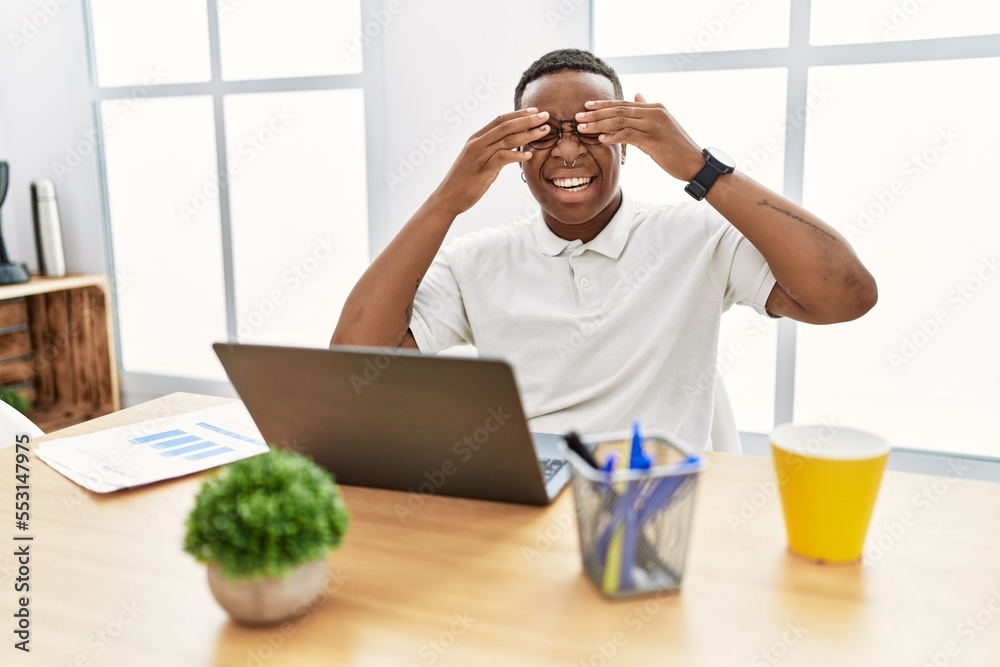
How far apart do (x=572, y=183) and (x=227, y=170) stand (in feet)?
6.58

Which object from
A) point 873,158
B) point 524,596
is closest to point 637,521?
point 524,596

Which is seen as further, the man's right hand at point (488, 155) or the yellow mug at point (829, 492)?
the man's right hand at point (488, 155)

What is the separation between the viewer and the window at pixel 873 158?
2.19 metres

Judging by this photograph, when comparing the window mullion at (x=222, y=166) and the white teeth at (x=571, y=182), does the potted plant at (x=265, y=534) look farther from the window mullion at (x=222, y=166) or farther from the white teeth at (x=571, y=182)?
the window mullion at (x=222, y=166)

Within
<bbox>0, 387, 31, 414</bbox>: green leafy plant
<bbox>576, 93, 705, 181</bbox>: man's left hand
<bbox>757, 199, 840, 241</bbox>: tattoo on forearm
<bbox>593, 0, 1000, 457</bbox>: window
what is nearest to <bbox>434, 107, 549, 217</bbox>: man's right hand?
<bbox>576, 93, 705, 181</bbox>: man's left hand

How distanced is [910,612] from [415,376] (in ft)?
1.66

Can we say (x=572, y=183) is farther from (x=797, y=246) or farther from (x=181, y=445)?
(x=181, y=445)

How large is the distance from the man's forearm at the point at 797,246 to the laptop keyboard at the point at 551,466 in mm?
590

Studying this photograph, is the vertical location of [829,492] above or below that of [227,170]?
below

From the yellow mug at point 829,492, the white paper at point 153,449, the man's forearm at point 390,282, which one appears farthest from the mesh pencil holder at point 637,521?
the man's forearm at point 390,282

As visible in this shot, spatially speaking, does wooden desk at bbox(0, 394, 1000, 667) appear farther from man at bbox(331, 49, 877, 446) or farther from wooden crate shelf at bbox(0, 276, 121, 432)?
wooden crate shelf at bbox(0, 276, 121, 432)

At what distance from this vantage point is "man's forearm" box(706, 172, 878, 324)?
141 centimetres

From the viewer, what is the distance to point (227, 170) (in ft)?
10.4

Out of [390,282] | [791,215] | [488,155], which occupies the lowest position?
[390,282]
